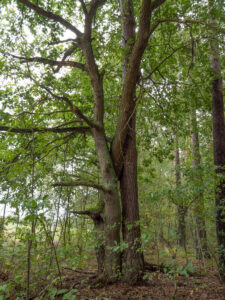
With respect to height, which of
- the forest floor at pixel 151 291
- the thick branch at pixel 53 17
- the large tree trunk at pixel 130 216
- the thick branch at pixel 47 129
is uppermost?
the thick branch at pixel 53 17

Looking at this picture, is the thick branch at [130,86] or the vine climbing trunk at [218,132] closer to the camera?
the thick branch at [130,86]

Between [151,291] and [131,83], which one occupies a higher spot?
[131,83]

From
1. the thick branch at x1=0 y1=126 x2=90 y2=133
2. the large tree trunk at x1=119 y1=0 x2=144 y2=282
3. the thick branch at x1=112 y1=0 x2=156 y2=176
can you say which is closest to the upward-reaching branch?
the thick branch at x1=112 y1=0 x2=156 y2=176

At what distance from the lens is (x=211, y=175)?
4441mm

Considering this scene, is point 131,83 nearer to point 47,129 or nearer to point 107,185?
point 47,129

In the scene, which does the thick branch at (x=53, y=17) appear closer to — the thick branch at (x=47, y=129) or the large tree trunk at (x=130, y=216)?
the thick branch at (x=47, y=129)

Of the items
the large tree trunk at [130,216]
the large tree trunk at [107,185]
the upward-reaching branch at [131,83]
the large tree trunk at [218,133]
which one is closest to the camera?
the upward-reaching branch at [131,83]

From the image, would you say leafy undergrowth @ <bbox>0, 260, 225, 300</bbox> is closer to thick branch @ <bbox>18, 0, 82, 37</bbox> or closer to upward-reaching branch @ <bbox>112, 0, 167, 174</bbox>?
upward-reaching branch @ <bbox>112, 0, 167, 174</bbox>

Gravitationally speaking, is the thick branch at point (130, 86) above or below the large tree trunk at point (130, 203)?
above

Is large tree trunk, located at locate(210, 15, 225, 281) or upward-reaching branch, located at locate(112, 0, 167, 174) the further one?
large tree trunk, located at locate(210, 15, 225, 281)

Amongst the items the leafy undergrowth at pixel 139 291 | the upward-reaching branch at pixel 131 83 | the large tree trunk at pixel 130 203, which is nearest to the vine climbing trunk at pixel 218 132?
the leafy undergrowth at pixel 139 291

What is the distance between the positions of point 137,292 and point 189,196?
82.9 inches

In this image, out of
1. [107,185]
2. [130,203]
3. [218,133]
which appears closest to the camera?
[107,185]

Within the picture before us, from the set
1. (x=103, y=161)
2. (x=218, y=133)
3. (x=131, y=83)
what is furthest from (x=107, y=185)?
(x=218, y=133)
